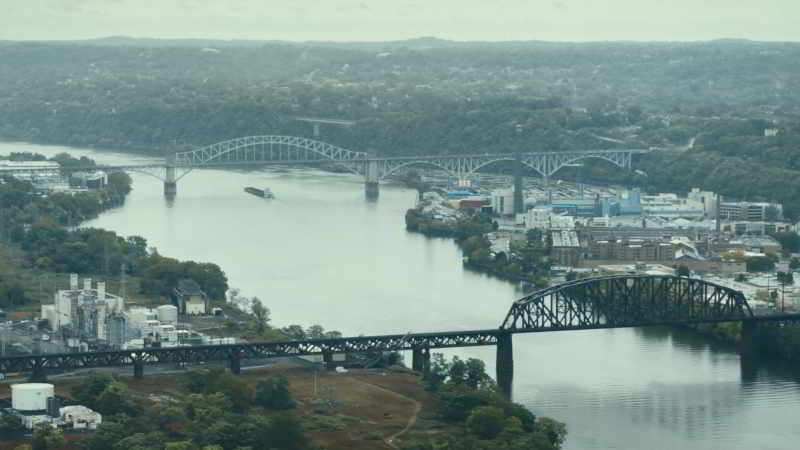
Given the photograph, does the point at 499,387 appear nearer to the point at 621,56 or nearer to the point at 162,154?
the point at 162,154

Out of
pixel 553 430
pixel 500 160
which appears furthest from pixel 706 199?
pixel 553 430

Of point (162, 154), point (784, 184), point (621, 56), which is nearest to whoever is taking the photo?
point (784, 184)

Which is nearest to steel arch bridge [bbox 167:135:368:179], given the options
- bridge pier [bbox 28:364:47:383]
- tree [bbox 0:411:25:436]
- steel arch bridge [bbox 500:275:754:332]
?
steel arch bridge [bbox 500:275:754:332]

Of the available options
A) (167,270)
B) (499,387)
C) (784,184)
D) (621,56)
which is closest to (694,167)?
(784,184)

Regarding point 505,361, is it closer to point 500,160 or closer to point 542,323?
point 542,323

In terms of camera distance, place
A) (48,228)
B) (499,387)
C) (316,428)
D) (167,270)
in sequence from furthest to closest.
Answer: (48,228)
(167,270)
(499,387)
(316,428)

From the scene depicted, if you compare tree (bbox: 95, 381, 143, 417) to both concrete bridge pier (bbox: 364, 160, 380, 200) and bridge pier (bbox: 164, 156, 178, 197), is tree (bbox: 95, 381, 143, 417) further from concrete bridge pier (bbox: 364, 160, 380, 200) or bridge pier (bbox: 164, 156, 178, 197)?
concrete bridge pier (bbox: 364, 160, 380, 200)
